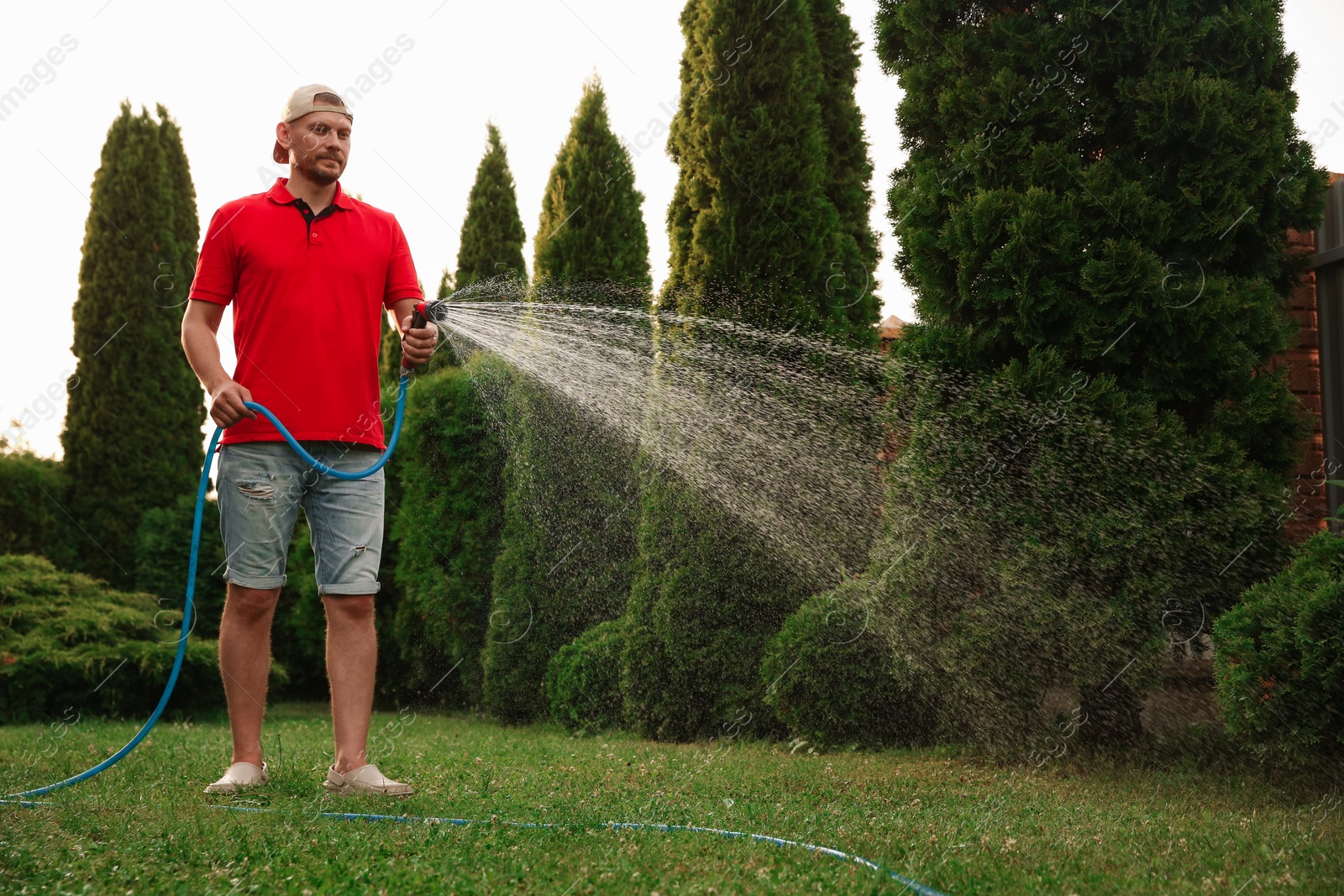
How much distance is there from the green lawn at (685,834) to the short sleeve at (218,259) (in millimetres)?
1624

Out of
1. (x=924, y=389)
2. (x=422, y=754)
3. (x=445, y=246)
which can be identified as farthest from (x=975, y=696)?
(x=445, y=246)

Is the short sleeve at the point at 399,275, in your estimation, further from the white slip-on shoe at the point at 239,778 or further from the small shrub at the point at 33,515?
the small shrub at the point at 33,515

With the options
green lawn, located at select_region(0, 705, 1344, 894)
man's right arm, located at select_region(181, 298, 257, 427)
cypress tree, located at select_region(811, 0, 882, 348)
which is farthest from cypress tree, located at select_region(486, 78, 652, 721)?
man's right arm, located at select_region(181, 298, 257, 427)

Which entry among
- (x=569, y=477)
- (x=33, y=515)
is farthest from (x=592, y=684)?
(x=33, y=515)

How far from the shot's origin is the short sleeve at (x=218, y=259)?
12.0 feet

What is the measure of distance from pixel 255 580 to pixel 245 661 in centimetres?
27

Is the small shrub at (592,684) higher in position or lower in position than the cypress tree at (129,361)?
lower

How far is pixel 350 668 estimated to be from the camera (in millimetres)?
3621

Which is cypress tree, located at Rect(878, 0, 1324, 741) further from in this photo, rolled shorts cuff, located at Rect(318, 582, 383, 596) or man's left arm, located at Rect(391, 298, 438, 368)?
rolled shorts cuff, located at Rect(318, 582, 383, 596)

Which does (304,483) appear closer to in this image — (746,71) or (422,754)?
(422,754)

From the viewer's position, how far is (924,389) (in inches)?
201

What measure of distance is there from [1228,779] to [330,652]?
→ 3317mm

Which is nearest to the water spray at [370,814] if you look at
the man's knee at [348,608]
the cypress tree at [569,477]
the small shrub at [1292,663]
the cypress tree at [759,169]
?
the man's knee at [348,608]

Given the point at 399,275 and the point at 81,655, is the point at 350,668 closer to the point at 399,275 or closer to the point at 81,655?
the point at 399,275
